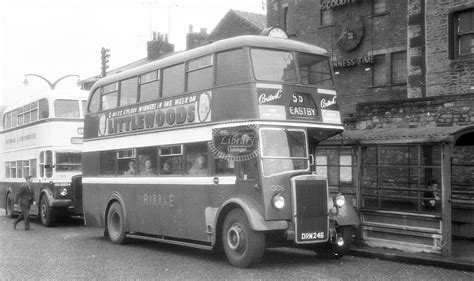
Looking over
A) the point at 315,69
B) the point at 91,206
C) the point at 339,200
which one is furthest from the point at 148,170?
the point at 339,200

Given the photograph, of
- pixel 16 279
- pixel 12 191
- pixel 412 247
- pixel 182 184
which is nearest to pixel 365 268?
pixel 412 247

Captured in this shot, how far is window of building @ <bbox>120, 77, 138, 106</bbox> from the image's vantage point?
48.3ft

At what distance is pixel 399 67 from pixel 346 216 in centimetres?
1492

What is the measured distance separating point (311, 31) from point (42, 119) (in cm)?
1312

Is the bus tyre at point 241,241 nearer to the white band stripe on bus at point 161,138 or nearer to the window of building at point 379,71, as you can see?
the white band stripe on bus at point 161,138

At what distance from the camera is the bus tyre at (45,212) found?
784 inches

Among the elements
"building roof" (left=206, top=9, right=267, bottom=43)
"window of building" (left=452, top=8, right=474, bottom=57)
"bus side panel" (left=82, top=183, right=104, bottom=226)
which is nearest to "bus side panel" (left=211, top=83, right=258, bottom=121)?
"bus side panel" (left=82, top=183, right=104, bottom=226)

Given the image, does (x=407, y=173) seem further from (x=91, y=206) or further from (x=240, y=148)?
(x=91, y=206)

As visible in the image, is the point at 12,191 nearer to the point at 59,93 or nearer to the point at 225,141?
the point at 59,93

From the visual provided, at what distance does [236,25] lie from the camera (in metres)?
35.2

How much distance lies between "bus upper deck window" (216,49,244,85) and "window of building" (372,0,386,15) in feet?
51.0

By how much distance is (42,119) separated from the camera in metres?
21.0

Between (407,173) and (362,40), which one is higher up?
(362,40)

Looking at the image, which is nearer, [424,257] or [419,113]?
[424,257]
